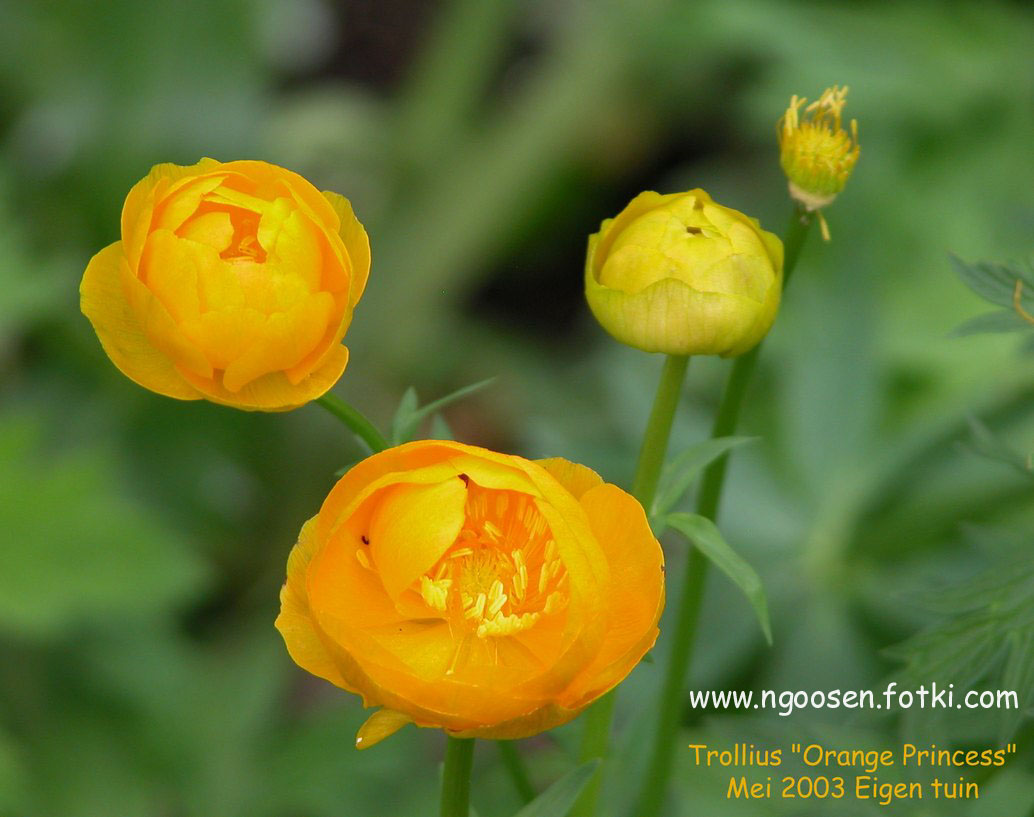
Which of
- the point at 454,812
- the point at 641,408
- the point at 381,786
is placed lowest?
the point at 381,786

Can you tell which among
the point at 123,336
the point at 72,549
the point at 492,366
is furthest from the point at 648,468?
the point at 492,366

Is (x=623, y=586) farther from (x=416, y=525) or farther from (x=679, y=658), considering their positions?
(x=679, y=658)

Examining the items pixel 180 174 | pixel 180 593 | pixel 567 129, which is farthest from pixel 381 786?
pixel 567 129

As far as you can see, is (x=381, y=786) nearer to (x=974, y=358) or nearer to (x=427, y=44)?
(x=974, y=358)

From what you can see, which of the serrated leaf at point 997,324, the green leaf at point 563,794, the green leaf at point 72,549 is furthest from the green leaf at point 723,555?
the green leaf at point 72,549

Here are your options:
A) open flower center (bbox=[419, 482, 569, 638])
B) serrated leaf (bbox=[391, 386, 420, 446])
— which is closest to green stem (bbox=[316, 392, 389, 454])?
serrated leaf (bbox=[391, 386, 420, 446])

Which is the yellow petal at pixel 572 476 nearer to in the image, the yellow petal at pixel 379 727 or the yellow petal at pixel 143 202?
the yellow petal at pixel 379 727
